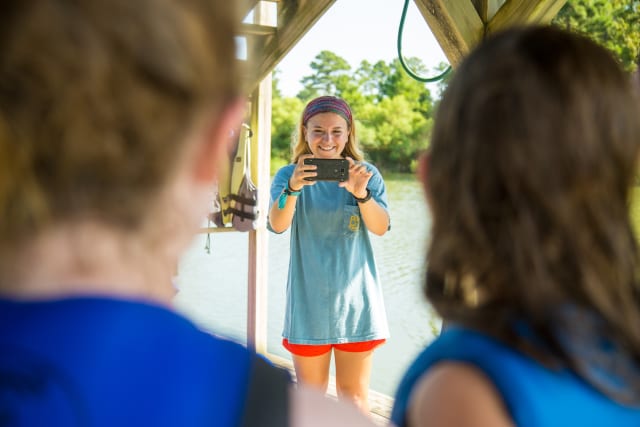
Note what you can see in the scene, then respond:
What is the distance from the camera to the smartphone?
2.62 m

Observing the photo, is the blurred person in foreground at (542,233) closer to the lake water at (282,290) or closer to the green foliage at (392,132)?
the lake water at (282,290)

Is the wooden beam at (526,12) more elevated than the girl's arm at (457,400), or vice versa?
the wooden beam at (526,12)

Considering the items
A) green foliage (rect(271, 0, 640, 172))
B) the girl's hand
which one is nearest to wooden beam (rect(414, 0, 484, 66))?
the girl's hand

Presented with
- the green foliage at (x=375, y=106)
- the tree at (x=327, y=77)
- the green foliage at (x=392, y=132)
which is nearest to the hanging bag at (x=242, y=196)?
the green foliage at (x=375, y=106)

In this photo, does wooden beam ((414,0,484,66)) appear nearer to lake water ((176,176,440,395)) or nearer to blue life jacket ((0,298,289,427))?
blue life jacket ((0,298,289,427))

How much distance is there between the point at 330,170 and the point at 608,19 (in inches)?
346

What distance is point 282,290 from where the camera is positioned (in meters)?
8.33

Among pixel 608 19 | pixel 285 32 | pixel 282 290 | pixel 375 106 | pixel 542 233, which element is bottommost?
pixel 282 290

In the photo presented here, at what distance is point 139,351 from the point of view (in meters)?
0.42

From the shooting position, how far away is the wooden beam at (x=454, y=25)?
2.03m

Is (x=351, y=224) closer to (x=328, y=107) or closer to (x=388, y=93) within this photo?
(x=328, y=107)

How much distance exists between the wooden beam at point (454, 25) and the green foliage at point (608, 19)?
7.27 m

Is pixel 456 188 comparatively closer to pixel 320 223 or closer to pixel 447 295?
pixel 447 295

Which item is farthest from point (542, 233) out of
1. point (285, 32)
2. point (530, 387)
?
point (285, 32)
